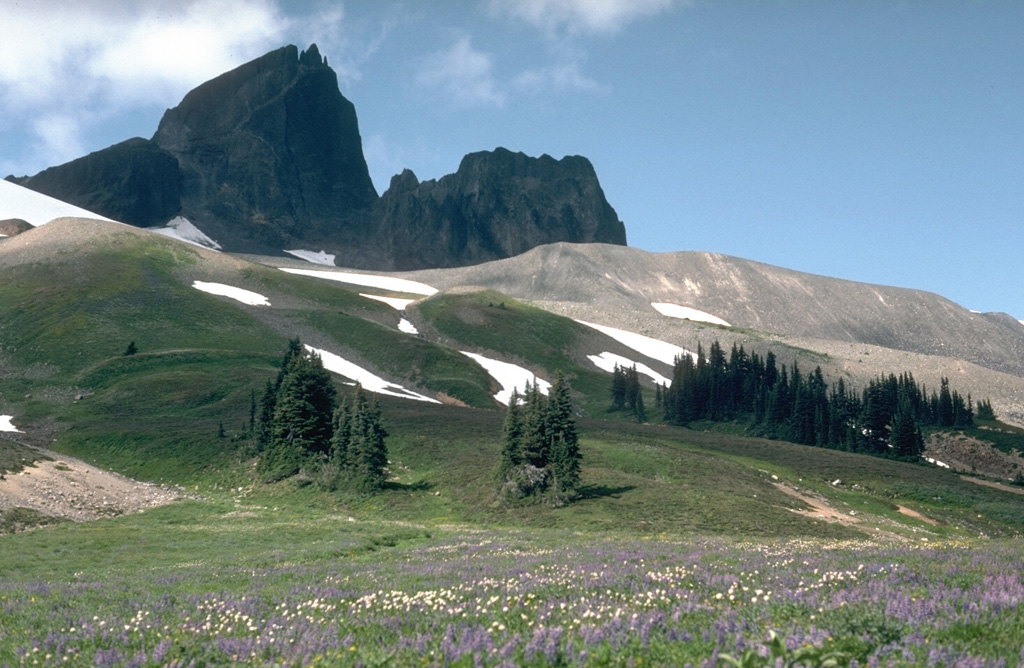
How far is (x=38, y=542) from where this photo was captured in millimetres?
33938

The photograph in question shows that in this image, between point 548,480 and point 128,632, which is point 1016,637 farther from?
point 548,480

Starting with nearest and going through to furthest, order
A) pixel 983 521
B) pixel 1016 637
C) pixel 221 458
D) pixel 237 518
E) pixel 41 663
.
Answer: pixel 1016 637 < pixel 41 663 < pixel 237 518 < pixel 983 521 < pixel 221 458

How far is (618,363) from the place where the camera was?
18100 cm

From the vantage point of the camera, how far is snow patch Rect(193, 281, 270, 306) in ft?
575

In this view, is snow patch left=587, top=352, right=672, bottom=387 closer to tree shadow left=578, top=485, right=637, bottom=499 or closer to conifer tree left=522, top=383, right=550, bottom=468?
tree shadow left=578, top=485, right=637, bottom=499

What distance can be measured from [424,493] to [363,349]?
3769 inches

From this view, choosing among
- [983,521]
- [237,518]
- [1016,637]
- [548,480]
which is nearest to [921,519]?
[983,521]

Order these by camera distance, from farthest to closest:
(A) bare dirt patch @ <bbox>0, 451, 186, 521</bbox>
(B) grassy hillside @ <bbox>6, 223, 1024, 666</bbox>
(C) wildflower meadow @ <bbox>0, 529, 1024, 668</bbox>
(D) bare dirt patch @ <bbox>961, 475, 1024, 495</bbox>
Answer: (D) bare dirt patch @ <bbox>961, 475, 1024, 495</bbox> < (A) bare dirt patch @ <bbox>0, 451, 186, 521</bbox> < (B) grassy hillside @ <bbox>6, 223, 1024, 666</bbox> < (C) wildflower meadow @ <bbox>0, 529, 1024, 668</bbox>

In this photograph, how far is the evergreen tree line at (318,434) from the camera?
5822cm

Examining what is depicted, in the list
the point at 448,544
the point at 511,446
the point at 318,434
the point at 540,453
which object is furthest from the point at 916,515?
the point at 318,434

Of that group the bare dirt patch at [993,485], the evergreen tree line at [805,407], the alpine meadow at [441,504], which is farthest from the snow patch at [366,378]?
the bare dirt patch at [993,485]

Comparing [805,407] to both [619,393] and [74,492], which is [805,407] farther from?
[74,492]

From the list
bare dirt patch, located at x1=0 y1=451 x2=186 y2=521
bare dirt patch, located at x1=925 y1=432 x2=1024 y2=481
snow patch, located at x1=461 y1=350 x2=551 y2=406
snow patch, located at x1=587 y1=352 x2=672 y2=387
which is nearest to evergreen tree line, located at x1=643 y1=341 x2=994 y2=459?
bare dirt patch, located at x1=925 y1=432 x2=1024 y2=481

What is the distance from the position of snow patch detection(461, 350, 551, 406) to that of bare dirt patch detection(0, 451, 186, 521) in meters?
81.2
